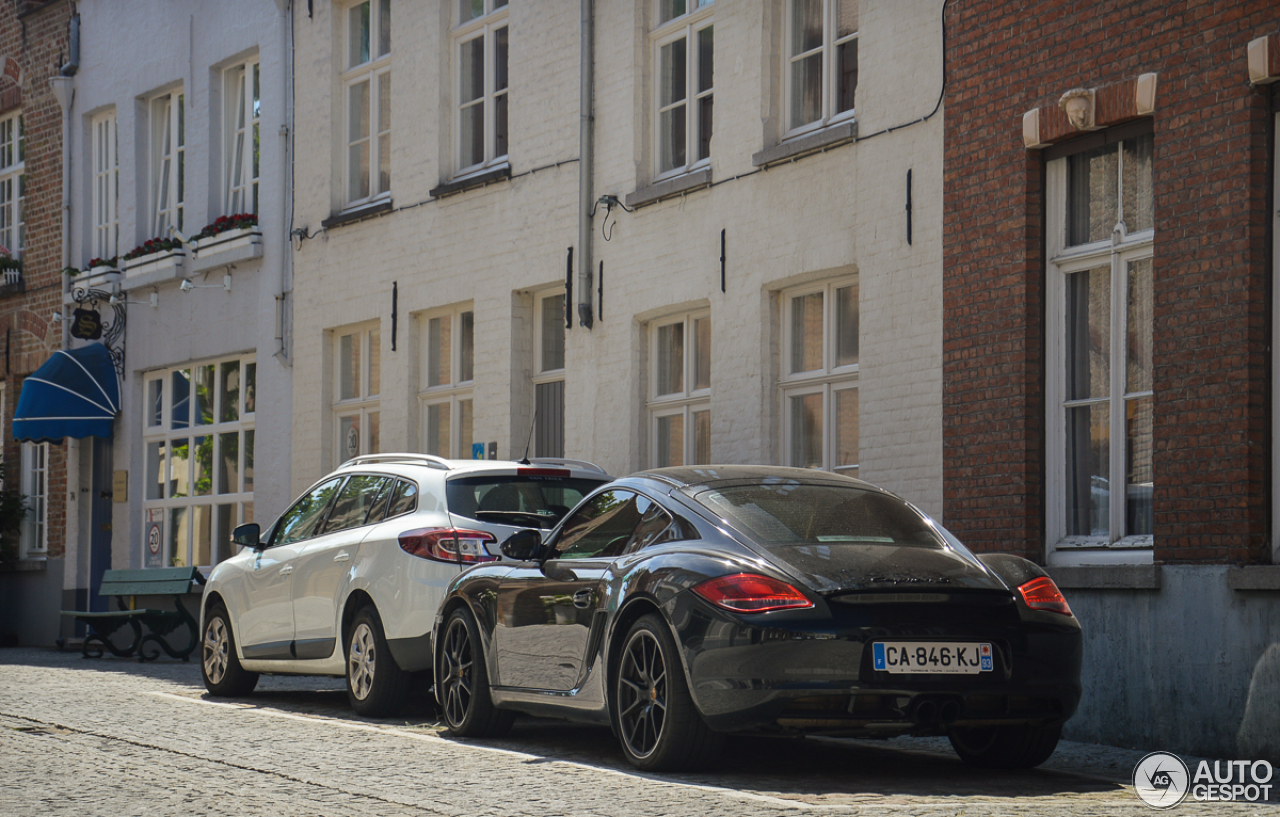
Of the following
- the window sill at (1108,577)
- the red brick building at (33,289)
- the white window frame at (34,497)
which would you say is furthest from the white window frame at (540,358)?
the white window frame at (34,497)

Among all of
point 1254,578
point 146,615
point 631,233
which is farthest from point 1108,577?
point 146,615

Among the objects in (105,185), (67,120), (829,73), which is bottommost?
(829,73)

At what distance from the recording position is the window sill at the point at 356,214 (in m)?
18.9

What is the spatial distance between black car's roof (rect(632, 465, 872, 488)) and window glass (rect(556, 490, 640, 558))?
195 millimetres

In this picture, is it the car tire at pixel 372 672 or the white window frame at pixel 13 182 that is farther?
the white window frame at pixel 13 182

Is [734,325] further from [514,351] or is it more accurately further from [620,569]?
[620,569]

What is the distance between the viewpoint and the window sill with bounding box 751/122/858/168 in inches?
521

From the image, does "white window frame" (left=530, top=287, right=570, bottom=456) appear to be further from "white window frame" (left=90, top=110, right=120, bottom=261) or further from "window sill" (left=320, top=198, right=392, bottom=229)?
"white window frame" (left=90, top=110, right=120, bottom=261)

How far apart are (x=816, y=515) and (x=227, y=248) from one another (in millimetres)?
14617

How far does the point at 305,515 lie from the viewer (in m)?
12.5

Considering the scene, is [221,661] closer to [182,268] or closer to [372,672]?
[372,672]

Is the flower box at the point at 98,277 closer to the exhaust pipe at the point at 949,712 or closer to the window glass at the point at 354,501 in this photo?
the window glass at the point at 354,501

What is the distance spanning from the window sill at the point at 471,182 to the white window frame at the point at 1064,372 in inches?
275

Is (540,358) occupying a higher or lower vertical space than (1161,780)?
higher
